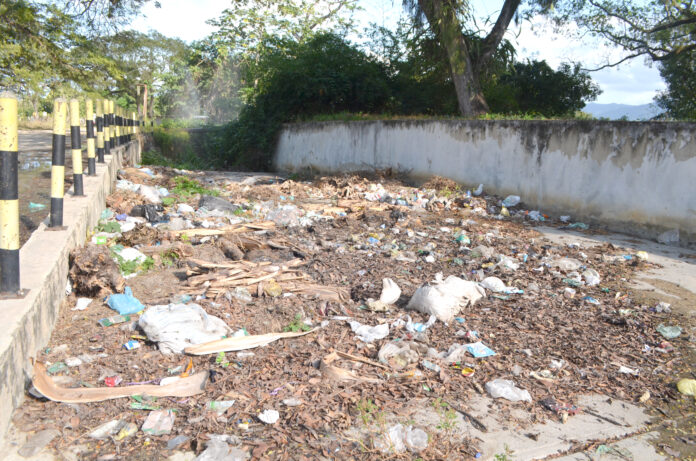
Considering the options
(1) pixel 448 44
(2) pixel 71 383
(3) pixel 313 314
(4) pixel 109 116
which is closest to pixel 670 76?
(1) pixel 448 44

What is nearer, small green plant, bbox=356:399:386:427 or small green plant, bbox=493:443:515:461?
small green plant, bbox=493:443:515:461

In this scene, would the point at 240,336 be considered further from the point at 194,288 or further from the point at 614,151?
the point at 614,151

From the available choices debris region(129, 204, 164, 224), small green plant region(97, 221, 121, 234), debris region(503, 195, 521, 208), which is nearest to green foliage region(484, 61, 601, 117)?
debris region(503, 195, 521, 208)

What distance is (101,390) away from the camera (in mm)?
2633

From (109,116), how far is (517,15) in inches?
398

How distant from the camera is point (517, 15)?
43.7ft

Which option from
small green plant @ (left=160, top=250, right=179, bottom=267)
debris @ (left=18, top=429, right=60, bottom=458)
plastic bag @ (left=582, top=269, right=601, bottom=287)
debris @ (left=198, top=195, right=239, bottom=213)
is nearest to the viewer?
debris @ (left=18, top=429, right=60, bottom=458)

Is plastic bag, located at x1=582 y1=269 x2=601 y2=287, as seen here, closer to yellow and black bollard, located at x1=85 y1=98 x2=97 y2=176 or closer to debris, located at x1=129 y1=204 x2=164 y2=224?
debris, located at x1=129 y1=204 x2=164 y2=224

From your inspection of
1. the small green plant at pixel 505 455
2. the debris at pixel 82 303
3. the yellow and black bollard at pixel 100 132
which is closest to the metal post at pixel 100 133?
the yellow and black bollard at pixel 100 132

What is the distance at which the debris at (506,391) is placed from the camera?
2.80 meters

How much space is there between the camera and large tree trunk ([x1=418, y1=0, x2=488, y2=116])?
1246 cm

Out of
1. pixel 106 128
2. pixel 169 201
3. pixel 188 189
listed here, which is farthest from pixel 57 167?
pixel 188 189

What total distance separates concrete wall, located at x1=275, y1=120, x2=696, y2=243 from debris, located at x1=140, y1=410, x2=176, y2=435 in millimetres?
6418

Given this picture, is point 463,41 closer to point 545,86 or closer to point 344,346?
point 545,86
